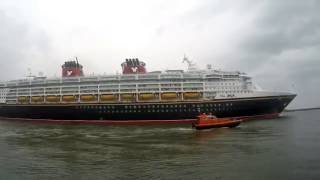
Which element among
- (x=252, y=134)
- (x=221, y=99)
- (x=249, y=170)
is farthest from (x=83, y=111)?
(x=249, y=170)

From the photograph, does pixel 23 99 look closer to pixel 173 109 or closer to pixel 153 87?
pixel 153 87

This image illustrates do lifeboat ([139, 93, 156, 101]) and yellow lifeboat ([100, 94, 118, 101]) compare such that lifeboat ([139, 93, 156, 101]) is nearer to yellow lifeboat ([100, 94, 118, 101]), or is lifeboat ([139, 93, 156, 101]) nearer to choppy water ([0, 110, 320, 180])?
yellow lifeboat ([100, 94, 118, 101])

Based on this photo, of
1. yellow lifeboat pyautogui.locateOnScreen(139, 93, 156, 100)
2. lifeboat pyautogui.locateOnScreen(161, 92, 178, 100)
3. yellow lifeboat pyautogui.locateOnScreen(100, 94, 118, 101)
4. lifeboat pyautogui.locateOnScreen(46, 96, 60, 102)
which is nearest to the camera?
lifeboat pyautogui.locateOnScreen(161, 92, 178, 100)

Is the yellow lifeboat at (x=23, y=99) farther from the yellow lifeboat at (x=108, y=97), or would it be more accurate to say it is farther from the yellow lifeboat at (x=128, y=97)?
the yellow lifeboat at (x=128, y=97)

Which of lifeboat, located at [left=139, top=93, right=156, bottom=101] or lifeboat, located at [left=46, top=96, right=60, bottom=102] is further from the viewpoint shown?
lifeboat, located at [left=46, top=96, right=60, bottom=102]

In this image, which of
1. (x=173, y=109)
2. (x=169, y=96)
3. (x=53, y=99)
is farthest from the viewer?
(x=53, y=99)

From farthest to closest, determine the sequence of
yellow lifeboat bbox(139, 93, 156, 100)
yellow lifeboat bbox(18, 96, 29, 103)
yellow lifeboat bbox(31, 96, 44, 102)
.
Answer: yellow lifeboat bbox(18, 96, 29, 103), yellow lifeboat bbox(31, 96, 44, 102), yellow lifeboat bbox(139, 93, 156, 100)

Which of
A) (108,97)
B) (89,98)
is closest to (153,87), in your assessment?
(108,97)

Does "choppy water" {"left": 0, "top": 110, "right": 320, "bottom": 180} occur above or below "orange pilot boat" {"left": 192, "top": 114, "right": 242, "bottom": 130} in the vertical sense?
below

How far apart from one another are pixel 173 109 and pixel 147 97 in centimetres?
527

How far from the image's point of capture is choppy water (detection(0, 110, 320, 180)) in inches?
831

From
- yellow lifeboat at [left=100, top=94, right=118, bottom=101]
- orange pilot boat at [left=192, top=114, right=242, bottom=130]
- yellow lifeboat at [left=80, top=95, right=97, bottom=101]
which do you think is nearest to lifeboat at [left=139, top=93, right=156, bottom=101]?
yellow lifeboat at [left=100, top=94, right=118, bottom=101]

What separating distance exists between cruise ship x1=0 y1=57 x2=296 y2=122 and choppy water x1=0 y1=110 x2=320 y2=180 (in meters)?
19.8

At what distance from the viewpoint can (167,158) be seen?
2550 cm
